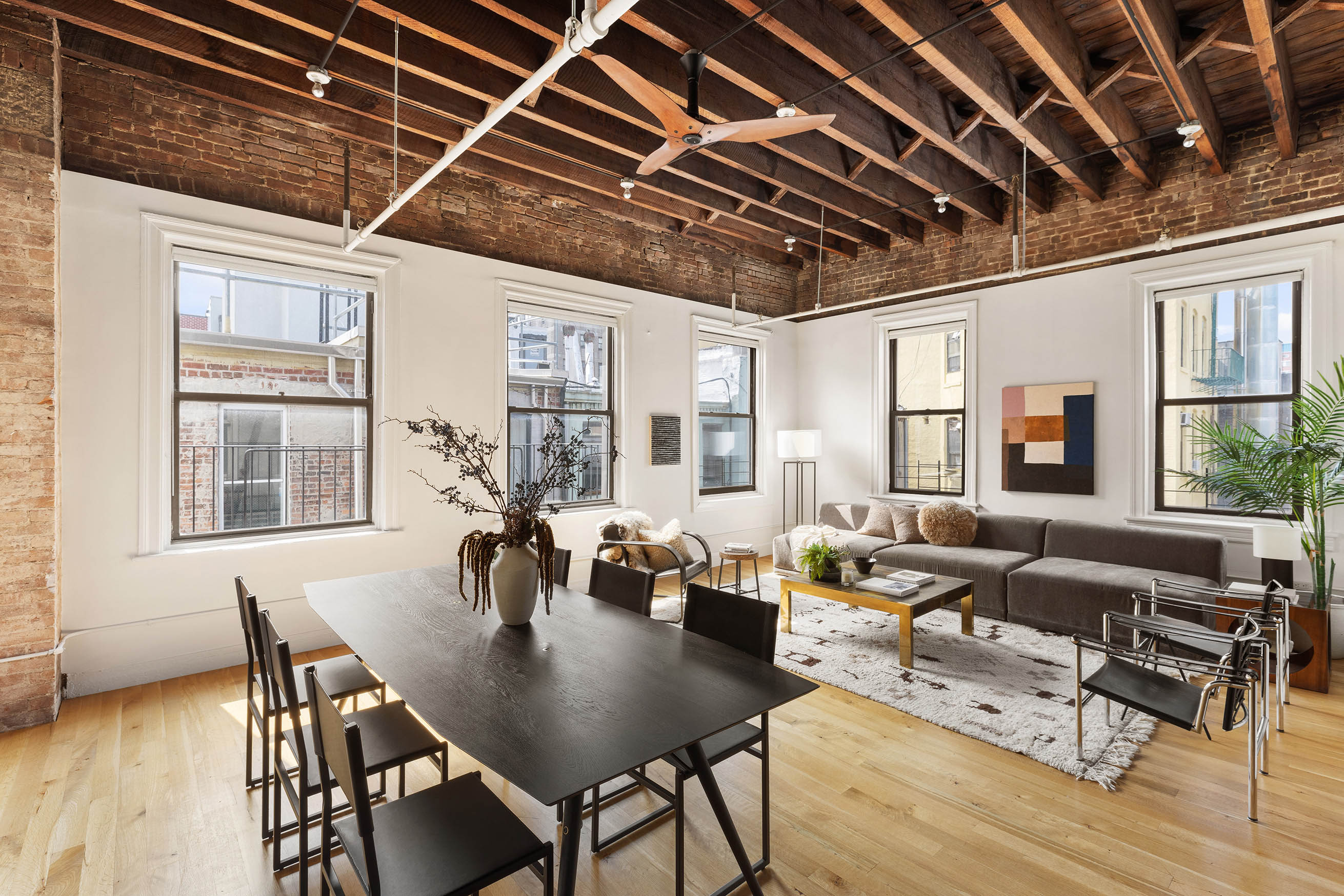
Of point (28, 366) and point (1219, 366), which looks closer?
point (28, 366)

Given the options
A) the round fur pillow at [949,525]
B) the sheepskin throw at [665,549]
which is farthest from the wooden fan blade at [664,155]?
the round fur pillow at [949,525]

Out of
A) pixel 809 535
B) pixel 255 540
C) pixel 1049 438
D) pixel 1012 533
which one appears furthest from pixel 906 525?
pixel 255 540

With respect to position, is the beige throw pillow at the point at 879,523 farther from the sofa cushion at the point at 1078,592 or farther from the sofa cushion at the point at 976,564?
the sofa cushion at the point at 1078,592

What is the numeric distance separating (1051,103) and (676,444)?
4.05m

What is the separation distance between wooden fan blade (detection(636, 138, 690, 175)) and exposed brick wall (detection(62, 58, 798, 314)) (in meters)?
2.46

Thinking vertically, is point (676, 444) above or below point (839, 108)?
below

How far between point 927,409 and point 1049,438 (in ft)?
4.10

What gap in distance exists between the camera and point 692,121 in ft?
8.20

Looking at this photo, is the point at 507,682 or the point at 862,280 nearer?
the point at 507,682

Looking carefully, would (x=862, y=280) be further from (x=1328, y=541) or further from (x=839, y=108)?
(x=1328, y=541)

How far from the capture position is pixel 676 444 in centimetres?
640

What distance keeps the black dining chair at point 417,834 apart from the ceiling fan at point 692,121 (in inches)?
86.5

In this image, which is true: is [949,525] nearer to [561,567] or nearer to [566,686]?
[561,567]

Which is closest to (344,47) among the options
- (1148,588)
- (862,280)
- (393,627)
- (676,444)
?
(393,627)
